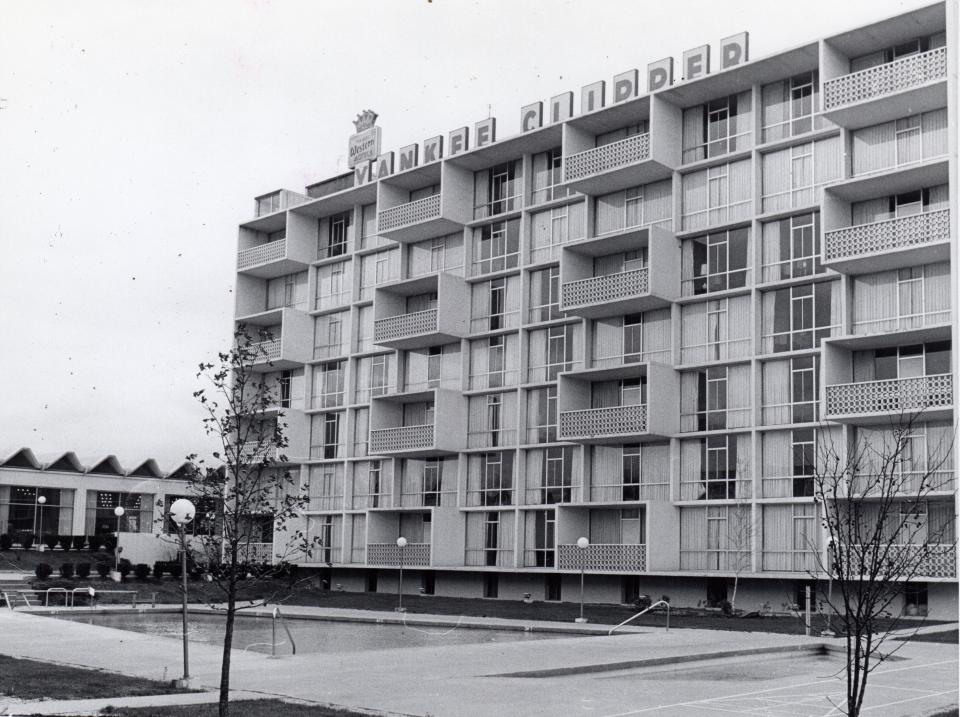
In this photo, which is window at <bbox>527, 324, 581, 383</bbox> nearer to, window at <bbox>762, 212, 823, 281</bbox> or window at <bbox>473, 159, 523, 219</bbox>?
window at <bbox>473, 159, 523, 219</bbox>

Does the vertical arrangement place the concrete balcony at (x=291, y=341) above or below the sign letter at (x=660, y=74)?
below

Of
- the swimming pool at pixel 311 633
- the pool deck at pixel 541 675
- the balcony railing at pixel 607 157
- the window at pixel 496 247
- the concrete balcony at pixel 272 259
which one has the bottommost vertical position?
the swimming pool at pixel 311 633

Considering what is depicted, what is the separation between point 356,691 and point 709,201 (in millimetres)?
32354

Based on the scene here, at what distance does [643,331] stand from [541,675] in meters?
28.4

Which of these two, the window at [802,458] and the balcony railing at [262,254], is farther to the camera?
the balcony railing at [262,254]

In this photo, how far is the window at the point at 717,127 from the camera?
45.6 metres

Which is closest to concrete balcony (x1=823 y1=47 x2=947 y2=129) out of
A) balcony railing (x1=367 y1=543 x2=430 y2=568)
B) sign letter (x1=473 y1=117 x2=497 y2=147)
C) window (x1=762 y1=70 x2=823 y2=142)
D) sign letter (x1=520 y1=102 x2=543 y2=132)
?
window (x1=762 y1=70 x2=823 y2=142)

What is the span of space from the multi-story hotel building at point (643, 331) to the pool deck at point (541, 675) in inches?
514

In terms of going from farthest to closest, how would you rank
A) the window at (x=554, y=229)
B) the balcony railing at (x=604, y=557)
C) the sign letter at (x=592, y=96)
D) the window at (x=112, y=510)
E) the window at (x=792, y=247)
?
the window at (x=112, y=510) < the window at (x=554, y=229) < the sign letter at (x=592, y=96) < the balcony railing at (x=604, y=557) < the window at (x=792, y=247)

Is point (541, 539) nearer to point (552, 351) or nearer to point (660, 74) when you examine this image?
point (552, 351)

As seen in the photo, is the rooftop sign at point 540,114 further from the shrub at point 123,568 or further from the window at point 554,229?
the shrub at point 123,568

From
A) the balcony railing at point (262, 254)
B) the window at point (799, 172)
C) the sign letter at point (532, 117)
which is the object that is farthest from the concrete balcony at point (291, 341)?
the window at point (799, 172)

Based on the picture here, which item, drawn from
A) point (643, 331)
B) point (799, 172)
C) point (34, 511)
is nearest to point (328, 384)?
point (643, 331)

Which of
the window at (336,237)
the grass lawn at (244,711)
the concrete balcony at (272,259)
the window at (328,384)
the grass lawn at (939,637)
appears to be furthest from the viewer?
the concrete balcony at (272,259)
